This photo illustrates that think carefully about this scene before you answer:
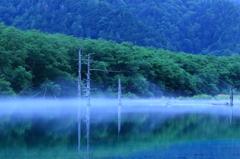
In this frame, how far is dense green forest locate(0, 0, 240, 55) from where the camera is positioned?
300ft

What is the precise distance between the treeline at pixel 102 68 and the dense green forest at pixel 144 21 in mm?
21924

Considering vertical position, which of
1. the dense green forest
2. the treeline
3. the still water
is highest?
the dense green forest

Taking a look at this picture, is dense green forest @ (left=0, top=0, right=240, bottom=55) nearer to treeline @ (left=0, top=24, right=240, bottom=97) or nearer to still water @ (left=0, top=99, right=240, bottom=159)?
treeline @ (left=0, top=24, right=240, bottom=97)

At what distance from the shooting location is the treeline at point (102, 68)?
40.5 metres

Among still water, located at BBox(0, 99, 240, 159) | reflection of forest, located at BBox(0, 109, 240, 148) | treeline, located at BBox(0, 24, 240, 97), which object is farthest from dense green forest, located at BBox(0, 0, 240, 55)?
still water, located at BBox(0, 99, 240, 159)

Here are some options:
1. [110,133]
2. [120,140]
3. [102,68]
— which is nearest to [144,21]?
[102,68]

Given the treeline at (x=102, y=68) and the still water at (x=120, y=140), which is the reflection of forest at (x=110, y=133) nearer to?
the still water at (x=120, y=140)

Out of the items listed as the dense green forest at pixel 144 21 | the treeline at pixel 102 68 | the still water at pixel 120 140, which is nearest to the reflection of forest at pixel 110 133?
the still water at pixel 120 140

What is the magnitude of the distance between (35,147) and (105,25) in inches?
3183

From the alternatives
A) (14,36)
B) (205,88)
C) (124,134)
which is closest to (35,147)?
(124,134)

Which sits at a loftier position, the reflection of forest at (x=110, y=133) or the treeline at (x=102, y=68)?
the treeline at (x=102, y=68)

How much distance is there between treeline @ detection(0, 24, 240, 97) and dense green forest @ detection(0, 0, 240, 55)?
21.9 meters

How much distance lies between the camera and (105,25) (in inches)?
3622

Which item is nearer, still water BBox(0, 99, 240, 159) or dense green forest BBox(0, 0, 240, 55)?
still water BBox(0, 99, 240, 159)
